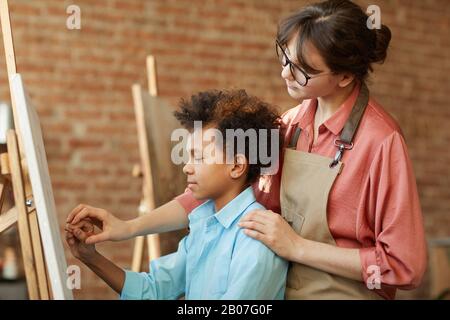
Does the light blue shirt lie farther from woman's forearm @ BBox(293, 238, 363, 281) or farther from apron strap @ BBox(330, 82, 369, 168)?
apron strap @ BBox(330, 82, 369, 168)

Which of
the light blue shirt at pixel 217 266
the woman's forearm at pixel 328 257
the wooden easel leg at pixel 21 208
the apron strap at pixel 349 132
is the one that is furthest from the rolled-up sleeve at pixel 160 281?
the apron strap at pixel 349 132

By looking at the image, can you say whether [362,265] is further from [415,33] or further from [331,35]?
[415,33]

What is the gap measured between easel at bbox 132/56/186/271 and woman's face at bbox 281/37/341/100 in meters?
0.90

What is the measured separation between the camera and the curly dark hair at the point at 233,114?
5.62ft

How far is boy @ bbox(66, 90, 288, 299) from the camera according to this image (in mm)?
1654

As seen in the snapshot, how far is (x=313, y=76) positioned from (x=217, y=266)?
456mm

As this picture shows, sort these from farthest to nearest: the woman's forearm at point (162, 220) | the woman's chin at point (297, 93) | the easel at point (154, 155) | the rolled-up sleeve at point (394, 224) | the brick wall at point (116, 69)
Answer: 1. the brick wall at point (116, 69)
2. the easel at point (154, 155)
3. the woman's forearm at point (162, 220)
4. the woman's chin at point (297, 93)
5. the rolled-up sleeve at point (394, 224)

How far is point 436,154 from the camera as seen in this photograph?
453 cm

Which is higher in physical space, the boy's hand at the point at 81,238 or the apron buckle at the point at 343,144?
the apron buckle at the point at 343,144

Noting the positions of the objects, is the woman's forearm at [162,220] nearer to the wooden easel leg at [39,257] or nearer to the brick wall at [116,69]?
the wooden easel leg at [39,257]

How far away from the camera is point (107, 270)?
175 centimetres

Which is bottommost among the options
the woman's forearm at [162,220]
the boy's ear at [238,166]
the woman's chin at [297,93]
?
the woman's forearm at [162,220]
